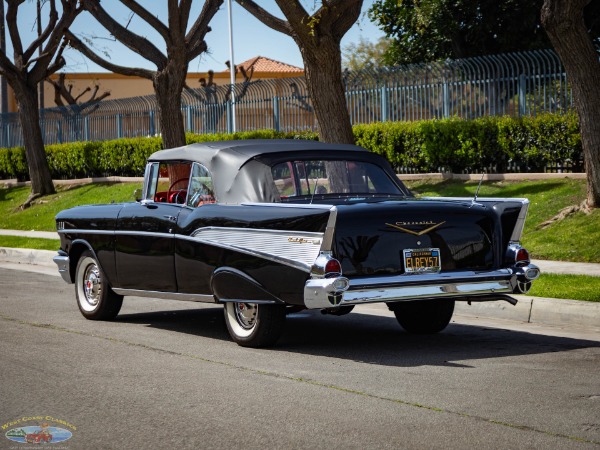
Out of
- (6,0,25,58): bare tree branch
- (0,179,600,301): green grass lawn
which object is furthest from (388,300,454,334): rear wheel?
(6,0,25,58): bare tree branch

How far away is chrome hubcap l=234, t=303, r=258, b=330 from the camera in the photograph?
9336mm

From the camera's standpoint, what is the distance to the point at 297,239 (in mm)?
8641

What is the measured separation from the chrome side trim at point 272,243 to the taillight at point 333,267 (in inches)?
5.4

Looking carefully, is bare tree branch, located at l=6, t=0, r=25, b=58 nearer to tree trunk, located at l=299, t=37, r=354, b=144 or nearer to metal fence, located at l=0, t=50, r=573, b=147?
metal fence, located at l=0, t=50, r=573, b=147

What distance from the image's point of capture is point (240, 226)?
30.2 feet

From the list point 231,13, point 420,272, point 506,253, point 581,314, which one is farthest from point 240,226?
point 231,13

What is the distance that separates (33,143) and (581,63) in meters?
23.0

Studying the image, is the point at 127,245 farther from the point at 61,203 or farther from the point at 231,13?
the point at 231,13

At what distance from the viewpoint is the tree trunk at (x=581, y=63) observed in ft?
52.9

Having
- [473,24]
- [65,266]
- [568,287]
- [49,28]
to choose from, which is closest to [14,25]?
[49,28]

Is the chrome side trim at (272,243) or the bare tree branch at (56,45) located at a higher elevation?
the bare tree branch at (56,45)

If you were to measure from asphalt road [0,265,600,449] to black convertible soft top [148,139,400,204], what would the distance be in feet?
4.33

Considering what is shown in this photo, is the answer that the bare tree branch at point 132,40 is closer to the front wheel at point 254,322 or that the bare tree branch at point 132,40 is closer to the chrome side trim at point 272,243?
the chrome side trim at point 272,243

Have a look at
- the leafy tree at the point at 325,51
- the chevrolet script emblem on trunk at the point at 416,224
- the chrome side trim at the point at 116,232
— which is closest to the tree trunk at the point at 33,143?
the leafy tree at the point at 325,51
